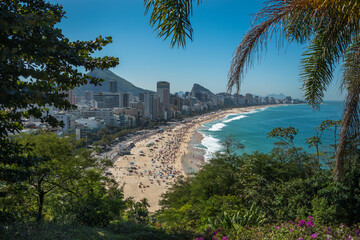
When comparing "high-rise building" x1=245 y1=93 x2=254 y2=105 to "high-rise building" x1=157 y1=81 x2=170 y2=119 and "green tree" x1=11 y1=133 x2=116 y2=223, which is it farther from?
"green tree" x1=11 y1=133 x2=116 y2=223

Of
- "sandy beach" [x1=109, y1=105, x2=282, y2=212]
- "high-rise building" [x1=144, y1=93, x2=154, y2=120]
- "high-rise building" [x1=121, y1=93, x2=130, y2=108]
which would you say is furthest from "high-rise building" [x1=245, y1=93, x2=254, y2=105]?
"sandy beach" [x1=109, y1=105, x2=282, y2=212]

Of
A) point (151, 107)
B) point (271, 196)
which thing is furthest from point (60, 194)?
point (151, 107)

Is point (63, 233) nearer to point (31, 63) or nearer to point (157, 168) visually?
point (31, 63)

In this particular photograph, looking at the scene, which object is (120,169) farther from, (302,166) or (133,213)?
(302,166)

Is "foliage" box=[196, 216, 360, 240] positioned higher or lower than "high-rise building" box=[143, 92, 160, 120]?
lower

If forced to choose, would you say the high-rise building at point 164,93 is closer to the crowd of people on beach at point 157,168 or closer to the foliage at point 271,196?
the crowd of people on beach at point 157,168

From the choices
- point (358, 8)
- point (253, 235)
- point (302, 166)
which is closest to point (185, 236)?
point (253, 235)
